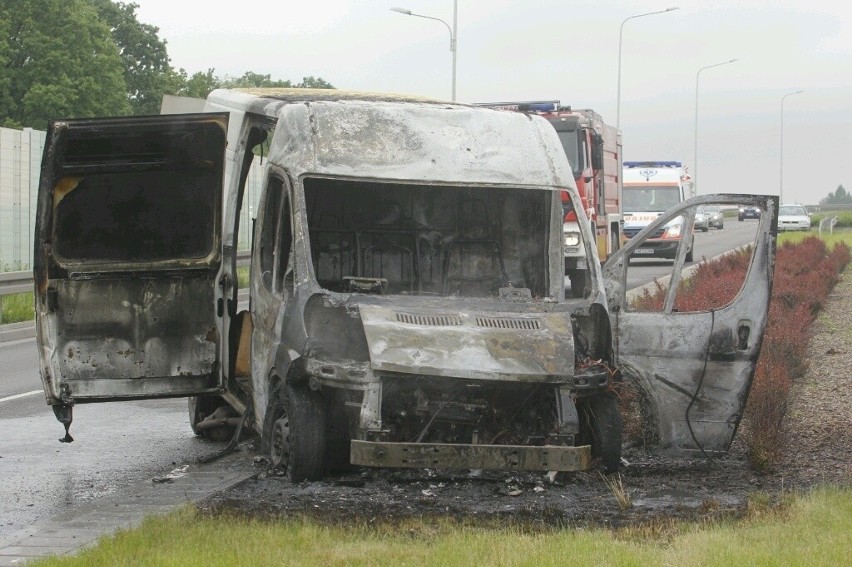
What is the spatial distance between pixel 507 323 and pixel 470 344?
430 mm

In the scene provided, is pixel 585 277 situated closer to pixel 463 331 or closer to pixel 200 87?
pixel 463 331

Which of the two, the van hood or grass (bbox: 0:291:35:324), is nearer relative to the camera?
the van hood

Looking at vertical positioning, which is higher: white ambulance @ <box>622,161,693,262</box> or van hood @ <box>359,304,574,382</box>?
white ambulance @ <box>622,161,693,262</box>

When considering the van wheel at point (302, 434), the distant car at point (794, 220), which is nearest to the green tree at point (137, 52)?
the distant car at point (794, 220)

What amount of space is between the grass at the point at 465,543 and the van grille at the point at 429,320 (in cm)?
143

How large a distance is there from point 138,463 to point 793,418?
513cm

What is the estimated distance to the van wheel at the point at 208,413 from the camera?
37.0 feet

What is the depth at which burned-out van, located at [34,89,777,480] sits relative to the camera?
8.37 meters

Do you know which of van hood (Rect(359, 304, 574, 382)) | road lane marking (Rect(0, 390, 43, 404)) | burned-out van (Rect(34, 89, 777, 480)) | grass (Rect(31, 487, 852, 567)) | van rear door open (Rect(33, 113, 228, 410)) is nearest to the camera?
grass (Rect(31, 487, 852, 567))

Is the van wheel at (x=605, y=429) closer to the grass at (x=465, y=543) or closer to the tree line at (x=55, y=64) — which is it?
the grass at (x=465, y=543)

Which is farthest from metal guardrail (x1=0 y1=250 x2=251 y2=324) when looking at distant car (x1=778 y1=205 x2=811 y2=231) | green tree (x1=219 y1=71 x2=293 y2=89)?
green tree (x1=219 y1=71 x2=293 y2=89)

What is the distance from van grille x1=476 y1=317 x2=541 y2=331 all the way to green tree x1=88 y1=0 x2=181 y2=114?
7358cm

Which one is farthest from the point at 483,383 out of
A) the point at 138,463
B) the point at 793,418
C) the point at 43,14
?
the point at 43,14

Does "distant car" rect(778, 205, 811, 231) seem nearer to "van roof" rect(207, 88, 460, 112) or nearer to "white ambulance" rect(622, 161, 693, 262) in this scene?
"white ambulance" rect(622, 161, 693, 262)
